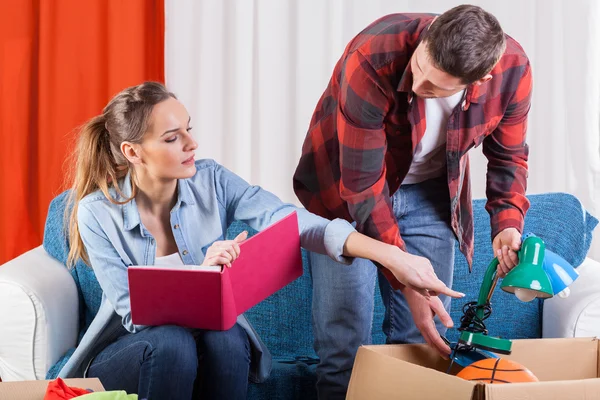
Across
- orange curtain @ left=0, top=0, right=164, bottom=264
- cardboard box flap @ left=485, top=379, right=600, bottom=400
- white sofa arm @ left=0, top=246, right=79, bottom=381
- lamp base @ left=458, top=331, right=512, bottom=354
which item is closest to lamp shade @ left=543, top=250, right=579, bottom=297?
lamp base @ left=458, top=331, right=512, bottom=354

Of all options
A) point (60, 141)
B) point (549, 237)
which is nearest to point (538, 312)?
point (549, 237)

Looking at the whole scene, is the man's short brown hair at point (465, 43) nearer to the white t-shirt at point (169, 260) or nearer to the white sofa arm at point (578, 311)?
the white t-shirt at point (169, 260)

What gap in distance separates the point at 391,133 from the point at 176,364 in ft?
2.09

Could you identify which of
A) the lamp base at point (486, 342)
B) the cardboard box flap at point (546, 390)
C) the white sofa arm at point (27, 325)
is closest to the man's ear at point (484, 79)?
the lamp base at point (486, 342)

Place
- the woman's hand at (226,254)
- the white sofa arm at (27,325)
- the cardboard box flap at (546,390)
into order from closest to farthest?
the cardboard box flap at (546,390)
the woman's hand at (226,254)
the white sofa arm at (27,325)

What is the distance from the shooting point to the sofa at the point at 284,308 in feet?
6.07

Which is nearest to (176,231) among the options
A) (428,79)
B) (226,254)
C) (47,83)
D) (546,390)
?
(226,254)

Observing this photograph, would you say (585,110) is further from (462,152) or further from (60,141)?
(60,141)

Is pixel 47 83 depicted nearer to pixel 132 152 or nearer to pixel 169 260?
pixel 132 152

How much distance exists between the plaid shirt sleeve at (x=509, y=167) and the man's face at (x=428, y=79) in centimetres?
27

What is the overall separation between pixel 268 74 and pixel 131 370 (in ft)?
5.07

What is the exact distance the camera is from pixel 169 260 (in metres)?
1.69

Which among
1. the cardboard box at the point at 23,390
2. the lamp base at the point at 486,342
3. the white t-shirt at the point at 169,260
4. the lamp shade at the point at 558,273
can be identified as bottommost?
the cardboard box at the point at 23,390

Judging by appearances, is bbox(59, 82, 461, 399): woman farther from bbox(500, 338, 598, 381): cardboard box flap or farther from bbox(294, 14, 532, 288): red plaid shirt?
bbox(500, 338, 598, 381): cardboard box flap
